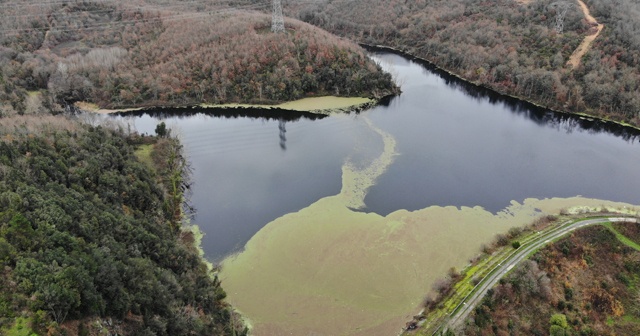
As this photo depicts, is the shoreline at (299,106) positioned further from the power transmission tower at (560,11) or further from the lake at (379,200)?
the power transmission tower at (560,11)

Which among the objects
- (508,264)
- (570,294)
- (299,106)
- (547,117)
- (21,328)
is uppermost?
(547,117)

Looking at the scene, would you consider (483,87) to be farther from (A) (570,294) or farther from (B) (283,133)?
(A) (570,294)

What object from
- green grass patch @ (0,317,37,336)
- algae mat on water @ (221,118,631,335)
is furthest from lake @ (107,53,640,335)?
green grass patch @ (0,317,37,336)

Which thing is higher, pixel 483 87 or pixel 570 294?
pixel 483 87

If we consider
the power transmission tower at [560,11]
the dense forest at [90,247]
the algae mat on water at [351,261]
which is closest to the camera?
the dense forest at [90,247]

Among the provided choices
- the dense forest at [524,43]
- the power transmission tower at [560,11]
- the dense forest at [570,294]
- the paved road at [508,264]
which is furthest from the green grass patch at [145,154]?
the power transmission tower at [560,11]

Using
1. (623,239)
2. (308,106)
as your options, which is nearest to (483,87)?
(308,106)
